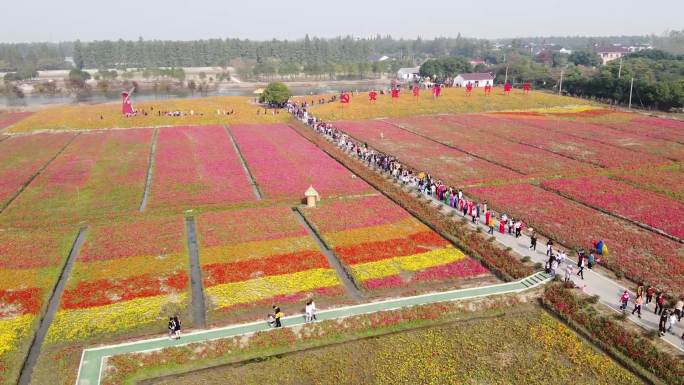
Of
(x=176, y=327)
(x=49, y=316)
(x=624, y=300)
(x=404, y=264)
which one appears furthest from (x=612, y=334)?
(x=49, y=316)

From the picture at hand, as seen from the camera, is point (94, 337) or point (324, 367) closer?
point (324, 367)

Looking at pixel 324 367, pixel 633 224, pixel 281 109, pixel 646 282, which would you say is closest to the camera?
pixel 324 367

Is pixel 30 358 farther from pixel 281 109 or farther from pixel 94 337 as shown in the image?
pixel 281 109

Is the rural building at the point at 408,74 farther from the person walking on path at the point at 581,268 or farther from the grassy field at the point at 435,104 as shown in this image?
the person walking on path at the point at 581,268

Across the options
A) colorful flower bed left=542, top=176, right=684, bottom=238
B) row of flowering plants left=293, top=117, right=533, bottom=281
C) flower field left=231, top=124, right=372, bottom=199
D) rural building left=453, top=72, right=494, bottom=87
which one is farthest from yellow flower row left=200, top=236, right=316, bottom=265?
rural building left=453, top=72, right=494, bottom=87

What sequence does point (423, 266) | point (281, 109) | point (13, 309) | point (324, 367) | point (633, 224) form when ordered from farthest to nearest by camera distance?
point (281, 109), point (633, 224), point (423, 266), point (13, 309), point (324, 367)

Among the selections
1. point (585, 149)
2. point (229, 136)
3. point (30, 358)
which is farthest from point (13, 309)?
point (585, 149)

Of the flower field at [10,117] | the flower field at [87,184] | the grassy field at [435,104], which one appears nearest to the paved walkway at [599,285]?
the flower field at [87,184]

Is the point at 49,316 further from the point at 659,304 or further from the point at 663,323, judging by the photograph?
the point at 659,304
